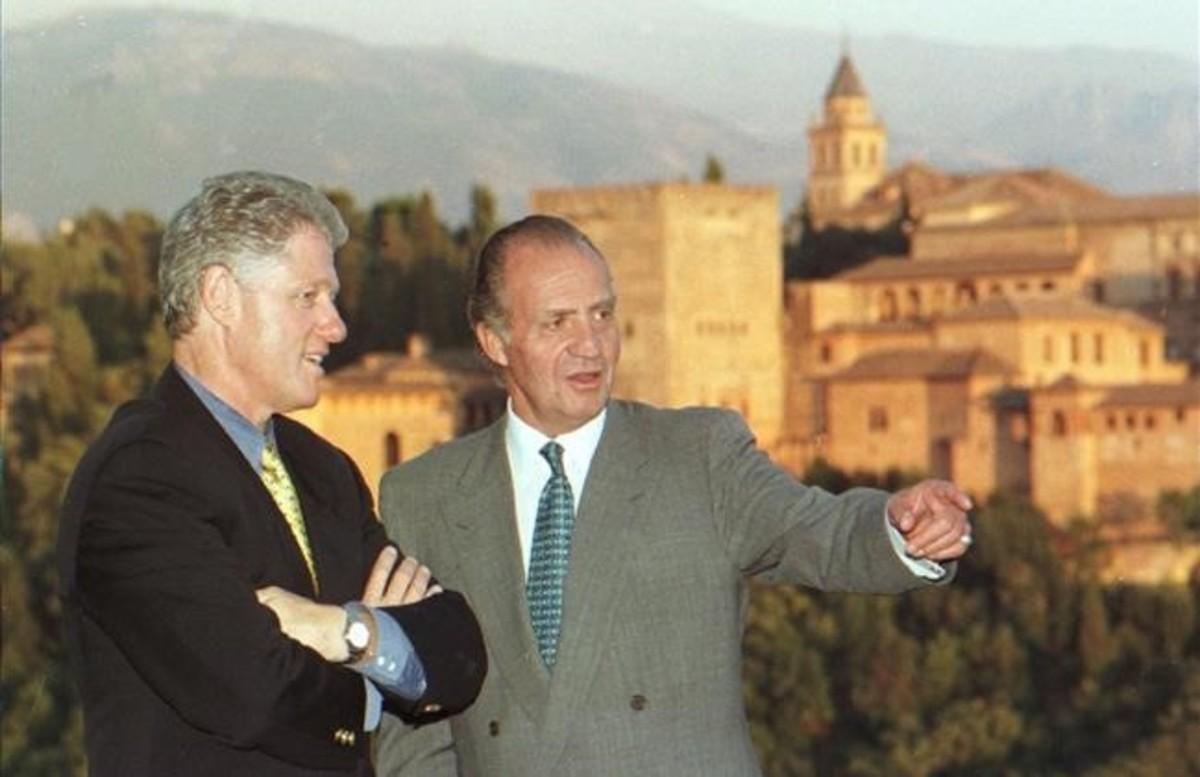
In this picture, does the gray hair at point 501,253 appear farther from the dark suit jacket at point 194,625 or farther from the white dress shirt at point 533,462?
the dark suit jacket at point 194,625

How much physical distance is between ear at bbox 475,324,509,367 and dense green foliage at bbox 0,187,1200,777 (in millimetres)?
→ 11587

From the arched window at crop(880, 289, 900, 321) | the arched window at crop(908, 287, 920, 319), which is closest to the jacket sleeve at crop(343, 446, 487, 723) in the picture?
the arched window at crop(880, 289, 900, 321)

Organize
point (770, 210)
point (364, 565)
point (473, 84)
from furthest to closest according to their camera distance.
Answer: point (770, 210) → point (473, 84) → point (364, 565)

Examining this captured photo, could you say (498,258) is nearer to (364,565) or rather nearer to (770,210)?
(364,565)

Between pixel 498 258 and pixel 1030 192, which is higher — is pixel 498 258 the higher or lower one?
the lower one

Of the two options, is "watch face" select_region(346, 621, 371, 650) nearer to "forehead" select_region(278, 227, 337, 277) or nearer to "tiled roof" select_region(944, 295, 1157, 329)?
"forehead" select_region(278, 227, 337, 277)

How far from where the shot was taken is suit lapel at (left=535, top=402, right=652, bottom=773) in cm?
194

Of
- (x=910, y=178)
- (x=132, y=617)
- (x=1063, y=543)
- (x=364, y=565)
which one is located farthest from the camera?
(x=910, y=178)

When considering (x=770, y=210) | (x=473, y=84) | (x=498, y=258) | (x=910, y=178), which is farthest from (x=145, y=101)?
(x=910, y=178)

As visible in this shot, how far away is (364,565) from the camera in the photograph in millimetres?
1787

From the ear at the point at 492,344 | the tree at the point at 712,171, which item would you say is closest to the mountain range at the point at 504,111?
the tree at the point at 712,171

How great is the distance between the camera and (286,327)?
67.3 inches

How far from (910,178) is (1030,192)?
2.92 m

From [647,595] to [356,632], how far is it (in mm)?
303
